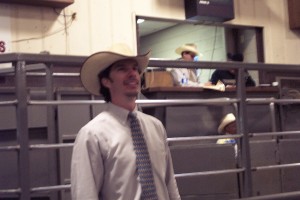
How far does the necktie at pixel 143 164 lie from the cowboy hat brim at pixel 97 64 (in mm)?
257

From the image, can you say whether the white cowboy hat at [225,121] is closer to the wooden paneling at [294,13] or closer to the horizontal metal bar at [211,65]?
the horizontal metal bar at [211,65]

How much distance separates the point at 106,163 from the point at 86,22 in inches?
140

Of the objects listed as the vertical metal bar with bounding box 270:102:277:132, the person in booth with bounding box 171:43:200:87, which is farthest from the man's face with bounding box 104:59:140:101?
the vertical metal bar with bounding box 270:102:277:132

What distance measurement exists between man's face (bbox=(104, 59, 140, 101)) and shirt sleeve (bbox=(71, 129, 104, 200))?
8.8 inches

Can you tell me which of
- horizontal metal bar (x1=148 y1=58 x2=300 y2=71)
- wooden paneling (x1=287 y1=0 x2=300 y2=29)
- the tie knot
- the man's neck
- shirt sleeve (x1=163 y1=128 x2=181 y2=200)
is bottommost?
shirt sleeve (x1=163 y1=128 x2=181 y2=200)

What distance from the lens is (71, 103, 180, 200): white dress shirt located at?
172 cm

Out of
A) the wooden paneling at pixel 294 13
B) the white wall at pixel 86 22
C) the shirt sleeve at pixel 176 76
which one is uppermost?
the wooden paneling at pixel 294 13

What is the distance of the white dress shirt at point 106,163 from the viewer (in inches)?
67.6

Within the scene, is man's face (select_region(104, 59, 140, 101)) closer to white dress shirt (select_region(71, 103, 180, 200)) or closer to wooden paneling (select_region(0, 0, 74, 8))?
white dress shirt (select_region(71, 103, 180, 200))

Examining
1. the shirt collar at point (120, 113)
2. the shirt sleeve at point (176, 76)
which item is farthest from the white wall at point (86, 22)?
the shirt collar at point (120, 113)

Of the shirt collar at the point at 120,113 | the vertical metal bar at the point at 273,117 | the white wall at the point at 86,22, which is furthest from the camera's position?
the white wall at the point at 86,22

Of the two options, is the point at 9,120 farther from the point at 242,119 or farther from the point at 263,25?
the point at 263,25

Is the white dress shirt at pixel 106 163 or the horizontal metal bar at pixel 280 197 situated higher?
the white dress shirt at pixel 106 163

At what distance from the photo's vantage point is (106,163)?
1.76 metres
